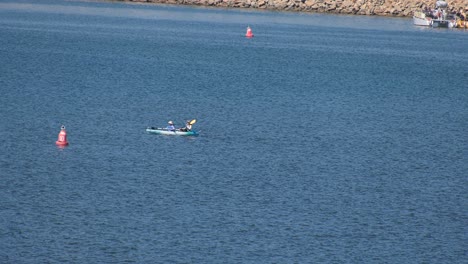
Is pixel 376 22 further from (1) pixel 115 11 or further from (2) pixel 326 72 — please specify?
(2) pixel 326 72

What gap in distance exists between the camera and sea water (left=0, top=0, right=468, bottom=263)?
3744 centimetres

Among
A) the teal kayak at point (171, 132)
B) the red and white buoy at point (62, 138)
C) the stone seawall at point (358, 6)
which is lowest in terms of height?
the stone seawall at point (358, 6)

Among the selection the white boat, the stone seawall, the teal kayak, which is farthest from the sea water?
the stone seawall

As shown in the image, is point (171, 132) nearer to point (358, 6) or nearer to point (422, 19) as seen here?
point (422, 19)

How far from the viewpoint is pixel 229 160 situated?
167ft

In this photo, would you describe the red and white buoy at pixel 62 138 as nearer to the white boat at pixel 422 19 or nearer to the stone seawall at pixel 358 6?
the white boat at pixel 422 19

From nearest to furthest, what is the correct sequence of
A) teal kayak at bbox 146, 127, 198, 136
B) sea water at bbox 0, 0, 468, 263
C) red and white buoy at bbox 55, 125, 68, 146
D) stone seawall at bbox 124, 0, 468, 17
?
1. sea water at bbox 0, 0, 468, 263
2. red and white buoy at bbox 55, 125, 68, 146
3. teal kayak at bbox 146, 127, 198, 136
4. stone seawall at bbox 124, 0, 468, 17

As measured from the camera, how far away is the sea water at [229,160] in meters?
37.4

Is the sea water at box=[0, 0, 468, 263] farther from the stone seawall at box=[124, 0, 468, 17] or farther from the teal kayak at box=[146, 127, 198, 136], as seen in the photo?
the stone seawall at box=[124, 0, 468, 17]

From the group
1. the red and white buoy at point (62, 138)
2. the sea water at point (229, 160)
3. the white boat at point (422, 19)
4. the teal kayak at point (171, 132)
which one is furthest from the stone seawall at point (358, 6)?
the red and white buoy at point (62, 138)

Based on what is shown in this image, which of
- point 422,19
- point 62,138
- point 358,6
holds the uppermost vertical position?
point 62,138

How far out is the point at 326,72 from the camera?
100375 millimetres

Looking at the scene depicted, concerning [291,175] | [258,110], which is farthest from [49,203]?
[258,110]

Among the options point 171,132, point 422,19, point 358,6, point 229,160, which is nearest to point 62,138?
point 171,132
